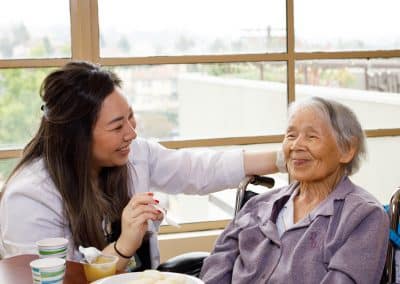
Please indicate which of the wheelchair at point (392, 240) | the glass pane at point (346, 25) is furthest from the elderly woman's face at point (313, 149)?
the glass pane at point (346, 25)

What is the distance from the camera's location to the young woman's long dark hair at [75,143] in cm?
223

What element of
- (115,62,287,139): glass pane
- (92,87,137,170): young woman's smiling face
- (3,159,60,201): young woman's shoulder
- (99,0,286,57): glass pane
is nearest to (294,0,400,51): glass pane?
(99,0,286,57): glass pane

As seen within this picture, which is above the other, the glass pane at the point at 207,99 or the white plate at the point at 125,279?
the glass pane at the point at 207,99

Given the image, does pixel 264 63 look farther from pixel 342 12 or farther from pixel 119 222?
pixel 119 222

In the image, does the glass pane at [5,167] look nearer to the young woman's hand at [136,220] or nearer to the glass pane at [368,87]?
the young woman's hand at [136,220]

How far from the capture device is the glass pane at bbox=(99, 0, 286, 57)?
139 inches

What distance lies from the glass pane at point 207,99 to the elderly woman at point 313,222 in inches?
52.1

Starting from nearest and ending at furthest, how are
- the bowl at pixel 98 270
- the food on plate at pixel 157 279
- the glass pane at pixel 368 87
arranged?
the food on plate at pixel 157 279 → the bowl at pixel 98 270 → the glass pane at pixel 368 87

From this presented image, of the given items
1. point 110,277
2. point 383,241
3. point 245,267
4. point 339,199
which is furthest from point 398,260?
point 110,277

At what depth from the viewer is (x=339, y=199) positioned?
2162mm

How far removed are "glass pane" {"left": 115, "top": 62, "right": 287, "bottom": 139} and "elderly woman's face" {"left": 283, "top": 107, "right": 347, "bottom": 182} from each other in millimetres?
1432

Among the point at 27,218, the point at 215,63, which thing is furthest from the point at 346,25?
the point at 27,218

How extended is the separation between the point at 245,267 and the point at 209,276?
A: 0.42 ft

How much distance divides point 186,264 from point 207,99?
5.02 feet
